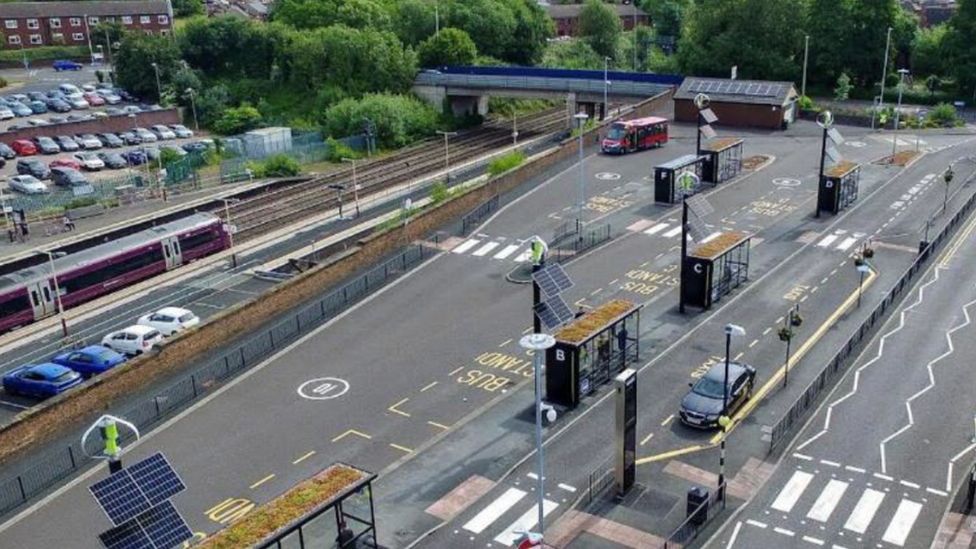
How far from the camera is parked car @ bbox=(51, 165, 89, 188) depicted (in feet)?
258

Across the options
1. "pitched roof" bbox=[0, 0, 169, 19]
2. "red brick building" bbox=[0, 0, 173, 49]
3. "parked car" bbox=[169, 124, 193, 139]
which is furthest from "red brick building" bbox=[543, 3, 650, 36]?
"parked car" bbox=[169, 124, 193, 139]

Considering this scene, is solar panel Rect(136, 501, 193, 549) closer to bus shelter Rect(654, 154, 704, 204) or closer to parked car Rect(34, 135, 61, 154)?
bus shelter Rect(654, 154, 704, 204)

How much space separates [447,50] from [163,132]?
113 ft

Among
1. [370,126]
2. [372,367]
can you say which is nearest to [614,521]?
[372,367]

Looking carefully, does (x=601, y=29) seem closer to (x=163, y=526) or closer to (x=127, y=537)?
(x=163, y=526)

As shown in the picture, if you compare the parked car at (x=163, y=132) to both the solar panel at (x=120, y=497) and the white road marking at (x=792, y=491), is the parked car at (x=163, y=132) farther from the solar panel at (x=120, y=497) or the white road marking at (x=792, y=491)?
the white road marking at (x=792, y=491)

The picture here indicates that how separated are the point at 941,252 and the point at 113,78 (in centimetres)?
11093

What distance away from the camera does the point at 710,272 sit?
3991 cm

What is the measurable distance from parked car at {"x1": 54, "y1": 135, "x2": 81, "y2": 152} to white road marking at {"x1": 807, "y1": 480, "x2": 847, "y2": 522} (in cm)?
8771

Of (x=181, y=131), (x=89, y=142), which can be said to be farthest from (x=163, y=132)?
(x=89, y=142)

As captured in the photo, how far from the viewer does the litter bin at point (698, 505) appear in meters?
24.8

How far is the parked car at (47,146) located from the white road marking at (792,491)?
8613 centimetres

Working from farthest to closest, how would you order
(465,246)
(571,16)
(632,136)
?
1. (571,16)
2. (632,136)
3. (465,246)

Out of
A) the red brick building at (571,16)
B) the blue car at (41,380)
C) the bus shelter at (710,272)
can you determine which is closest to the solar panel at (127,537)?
the blue car at (41,380)
